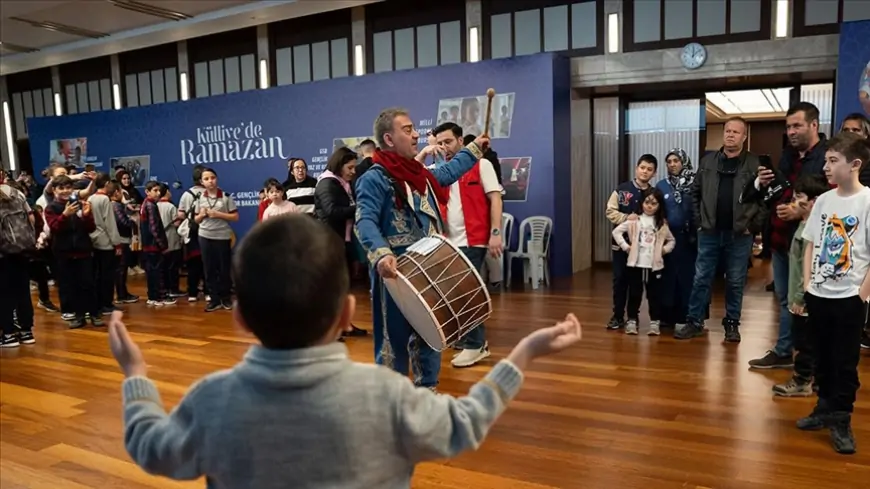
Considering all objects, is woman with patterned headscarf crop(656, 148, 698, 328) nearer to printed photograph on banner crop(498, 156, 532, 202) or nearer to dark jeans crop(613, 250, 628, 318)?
dark jeans crop(613, 250, 628, 318)

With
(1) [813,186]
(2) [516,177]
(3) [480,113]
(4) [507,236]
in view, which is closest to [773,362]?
(1) [813,186]

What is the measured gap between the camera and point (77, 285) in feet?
20.9

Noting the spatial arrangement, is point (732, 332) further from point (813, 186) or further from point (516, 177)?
point (516, 177)

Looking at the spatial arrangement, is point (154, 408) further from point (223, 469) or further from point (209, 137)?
point (209, 137)

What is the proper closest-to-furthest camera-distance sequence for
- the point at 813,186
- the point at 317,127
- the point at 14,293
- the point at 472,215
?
the point at 813,186 → the point at 472,215 → the point at 14,293 → the point at 317,127

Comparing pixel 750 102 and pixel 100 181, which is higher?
pixel 750 102

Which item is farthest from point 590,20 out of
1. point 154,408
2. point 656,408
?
point 154,408

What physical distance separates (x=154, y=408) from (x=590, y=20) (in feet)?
26.7

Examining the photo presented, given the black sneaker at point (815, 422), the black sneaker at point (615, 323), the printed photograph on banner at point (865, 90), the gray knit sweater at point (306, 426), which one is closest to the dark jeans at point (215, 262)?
the black sneaker at point (615, 323)

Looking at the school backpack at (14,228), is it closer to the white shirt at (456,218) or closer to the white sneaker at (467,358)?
the white shirt at (456,218)

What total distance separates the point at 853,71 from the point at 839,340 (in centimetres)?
488

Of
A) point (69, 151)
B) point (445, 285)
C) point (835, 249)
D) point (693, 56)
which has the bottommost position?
point (445, 285)

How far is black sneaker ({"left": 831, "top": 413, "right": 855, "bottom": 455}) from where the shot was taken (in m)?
2.94

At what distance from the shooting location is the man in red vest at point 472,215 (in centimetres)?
442
